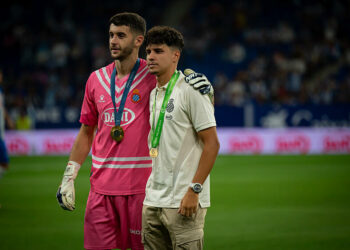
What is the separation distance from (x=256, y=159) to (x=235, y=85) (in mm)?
6040

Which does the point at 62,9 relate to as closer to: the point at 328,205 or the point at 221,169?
the point at 221,169

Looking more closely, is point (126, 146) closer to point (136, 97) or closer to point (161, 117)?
point (136, 97)

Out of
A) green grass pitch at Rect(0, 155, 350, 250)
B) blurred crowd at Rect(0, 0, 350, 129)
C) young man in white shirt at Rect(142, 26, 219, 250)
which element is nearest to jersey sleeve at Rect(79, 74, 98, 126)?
young man in white shirt at Rect(142, 26, 219, 250)

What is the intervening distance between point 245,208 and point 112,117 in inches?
232

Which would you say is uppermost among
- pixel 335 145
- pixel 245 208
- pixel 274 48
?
pixel 274 48

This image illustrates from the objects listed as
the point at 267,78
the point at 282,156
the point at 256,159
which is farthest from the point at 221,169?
the point at 267,78

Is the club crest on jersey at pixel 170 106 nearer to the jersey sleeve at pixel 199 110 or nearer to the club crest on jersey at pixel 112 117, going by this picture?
the jersey sleeve at pixel 199 110

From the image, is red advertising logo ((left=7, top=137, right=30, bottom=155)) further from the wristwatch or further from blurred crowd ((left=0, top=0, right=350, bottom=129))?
the wristwatch

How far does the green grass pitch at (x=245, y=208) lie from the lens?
301 inches

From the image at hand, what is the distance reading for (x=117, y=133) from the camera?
468 centimetres

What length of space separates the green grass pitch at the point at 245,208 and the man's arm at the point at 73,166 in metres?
Result: 2.57

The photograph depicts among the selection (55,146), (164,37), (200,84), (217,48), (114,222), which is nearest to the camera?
(200,84)

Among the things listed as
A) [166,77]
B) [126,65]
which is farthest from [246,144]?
[166,77]

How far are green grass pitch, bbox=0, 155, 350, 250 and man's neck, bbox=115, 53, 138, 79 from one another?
3215 mm
